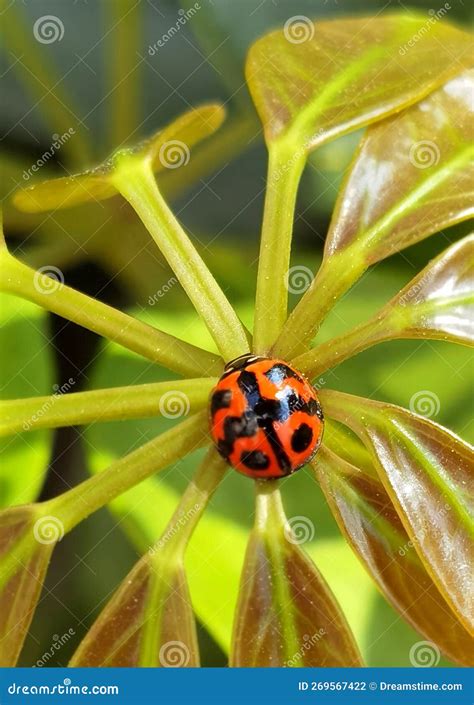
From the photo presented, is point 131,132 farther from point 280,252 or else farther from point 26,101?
point 280,252

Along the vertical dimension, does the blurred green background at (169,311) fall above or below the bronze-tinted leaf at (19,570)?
above
